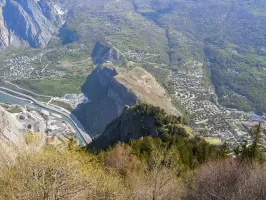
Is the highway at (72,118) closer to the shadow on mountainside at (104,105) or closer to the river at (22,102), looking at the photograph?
the river at (22,102)

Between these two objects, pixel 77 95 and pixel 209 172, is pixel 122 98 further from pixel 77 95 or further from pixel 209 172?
pixel 209 172

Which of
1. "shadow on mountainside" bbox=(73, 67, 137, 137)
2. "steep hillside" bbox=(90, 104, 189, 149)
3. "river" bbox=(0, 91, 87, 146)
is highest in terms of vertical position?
"steep hillside" bbox=(90, 104, 189, 149)

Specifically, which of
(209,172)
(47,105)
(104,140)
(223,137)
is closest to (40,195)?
(209,172)

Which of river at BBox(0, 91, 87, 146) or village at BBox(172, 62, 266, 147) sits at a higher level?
village at BBox(172, 62, 266, 147)

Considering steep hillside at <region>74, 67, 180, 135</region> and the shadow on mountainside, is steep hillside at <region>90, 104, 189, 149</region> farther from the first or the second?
the shadow on mountainside

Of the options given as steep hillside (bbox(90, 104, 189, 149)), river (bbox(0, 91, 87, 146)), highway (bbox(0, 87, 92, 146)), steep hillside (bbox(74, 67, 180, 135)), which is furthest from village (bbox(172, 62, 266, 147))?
river (bbox(0, 91, 87, 146))

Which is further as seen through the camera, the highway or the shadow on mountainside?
the shadow on mountainside

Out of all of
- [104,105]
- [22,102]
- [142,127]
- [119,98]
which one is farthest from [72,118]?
[142,127]

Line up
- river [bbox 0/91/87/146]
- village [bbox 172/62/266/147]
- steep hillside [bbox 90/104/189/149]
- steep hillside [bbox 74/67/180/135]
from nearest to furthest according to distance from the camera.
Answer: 1. steep hillside [bbox 90/104/189/149]
2. village [bbox 172/62/266/147]
3. steep hillside [bbox 74/67/180/135]
4. river [bbox 0/91/87/146]
